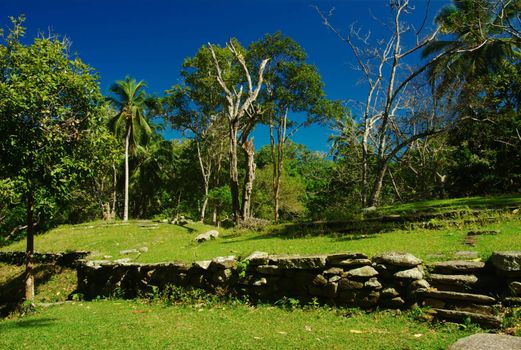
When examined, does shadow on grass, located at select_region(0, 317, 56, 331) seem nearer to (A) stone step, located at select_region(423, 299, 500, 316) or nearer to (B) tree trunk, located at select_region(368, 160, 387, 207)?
(A) stone step, located at select_region(423, 299, 500, 316)

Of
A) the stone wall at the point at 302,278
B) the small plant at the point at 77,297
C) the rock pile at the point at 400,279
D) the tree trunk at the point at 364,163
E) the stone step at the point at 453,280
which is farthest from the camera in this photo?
the tree trunk at the point at 364,163

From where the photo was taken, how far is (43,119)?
27.6ft

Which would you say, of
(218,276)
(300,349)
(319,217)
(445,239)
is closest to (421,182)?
(319,217)

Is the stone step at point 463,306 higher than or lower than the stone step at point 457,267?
lower

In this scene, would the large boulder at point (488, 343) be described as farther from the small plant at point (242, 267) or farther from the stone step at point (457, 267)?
the small plant at point (242, 267)

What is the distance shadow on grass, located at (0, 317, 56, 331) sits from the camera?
22.2ft

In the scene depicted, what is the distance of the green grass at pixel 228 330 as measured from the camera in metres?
4.72

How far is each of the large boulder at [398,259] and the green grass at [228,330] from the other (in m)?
0.72

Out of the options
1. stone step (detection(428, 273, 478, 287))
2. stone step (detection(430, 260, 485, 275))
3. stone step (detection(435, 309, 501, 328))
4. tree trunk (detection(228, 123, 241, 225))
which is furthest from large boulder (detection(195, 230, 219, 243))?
stone step (detection(435, 309, 501, 328))

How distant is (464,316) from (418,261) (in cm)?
108

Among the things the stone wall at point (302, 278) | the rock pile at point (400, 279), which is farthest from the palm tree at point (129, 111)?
the rock pile at point (400, 279)

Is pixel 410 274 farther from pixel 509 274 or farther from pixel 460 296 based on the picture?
pixel 509 274

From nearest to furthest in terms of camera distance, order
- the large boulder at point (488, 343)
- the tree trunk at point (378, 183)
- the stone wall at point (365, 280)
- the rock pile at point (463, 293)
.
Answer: the large boulder at point (488, 343)
the rock pile at point (463, 293)
the stone wall at point (365, 280)
the tree trunk at point (378, 183)

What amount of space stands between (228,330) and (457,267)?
3316mm
